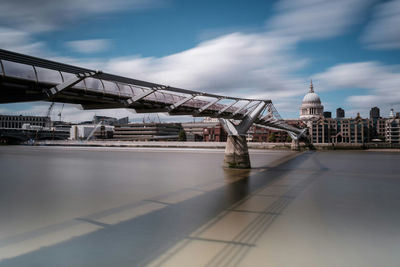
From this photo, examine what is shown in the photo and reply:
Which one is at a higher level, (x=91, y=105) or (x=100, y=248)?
(x=91, y=105)

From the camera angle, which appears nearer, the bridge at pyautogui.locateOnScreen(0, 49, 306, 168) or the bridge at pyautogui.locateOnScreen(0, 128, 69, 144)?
the bridge at pyautogui.locateOnScreen(0, 49, 306, 168)

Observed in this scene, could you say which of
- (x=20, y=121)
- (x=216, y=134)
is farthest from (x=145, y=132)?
(x=20, y=121)

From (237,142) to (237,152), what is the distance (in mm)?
1324

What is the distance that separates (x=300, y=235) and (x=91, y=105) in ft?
44.9

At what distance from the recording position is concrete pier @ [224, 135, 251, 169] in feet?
108

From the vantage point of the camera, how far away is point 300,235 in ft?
36.4

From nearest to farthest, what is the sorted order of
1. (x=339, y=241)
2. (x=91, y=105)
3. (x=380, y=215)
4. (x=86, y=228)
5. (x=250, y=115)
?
(x=339, y=241), (x=86, y=228), (x=380, y=215), (x=91, y=105), (x=250, y=115)

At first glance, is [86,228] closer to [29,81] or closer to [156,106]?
[29,81]

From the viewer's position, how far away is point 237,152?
110 feet

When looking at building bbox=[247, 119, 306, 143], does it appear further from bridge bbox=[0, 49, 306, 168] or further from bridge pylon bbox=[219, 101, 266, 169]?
bridge bbox=[0, 49, 306, 168]

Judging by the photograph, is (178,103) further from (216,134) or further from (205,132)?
(205,132)

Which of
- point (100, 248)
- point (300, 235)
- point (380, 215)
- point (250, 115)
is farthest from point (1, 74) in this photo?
point (250, 115)

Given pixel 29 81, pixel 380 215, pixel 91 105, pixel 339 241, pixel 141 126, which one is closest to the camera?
pixel 339 241

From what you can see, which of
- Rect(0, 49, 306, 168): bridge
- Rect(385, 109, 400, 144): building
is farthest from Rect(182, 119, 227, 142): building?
Rect(0, 49, 306, 168): bridge
